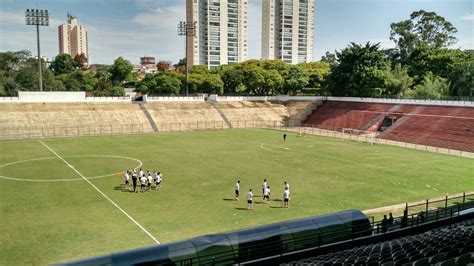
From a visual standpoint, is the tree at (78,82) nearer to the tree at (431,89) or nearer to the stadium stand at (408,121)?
the stadium stand at (408,121)

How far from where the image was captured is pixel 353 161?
→ 3950cm

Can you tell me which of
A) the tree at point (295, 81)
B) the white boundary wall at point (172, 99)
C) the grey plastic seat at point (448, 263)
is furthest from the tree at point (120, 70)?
the grey plastic seat at point (448, 263)

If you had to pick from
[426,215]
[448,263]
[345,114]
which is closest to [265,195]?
[426,215]

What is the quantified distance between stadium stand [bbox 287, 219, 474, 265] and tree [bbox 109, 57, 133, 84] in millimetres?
100622

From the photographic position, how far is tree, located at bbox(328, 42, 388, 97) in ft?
247

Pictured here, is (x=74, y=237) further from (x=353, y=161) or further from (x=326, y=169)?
(x=353, y=161)

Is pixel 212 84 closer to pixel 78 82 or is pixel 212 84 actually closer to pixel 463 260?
pixel 78 82

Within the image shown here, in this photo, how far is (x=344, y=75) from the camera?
3073 inches

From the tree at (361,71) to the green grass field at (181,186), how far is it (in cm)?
2838

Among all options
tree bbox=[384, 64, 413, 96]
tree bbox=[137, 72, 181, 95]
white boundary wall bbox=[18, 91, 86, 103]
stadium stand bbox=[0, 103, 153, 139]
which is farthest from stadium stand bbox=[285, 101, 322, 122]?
white boundary wall bbox=[18, 91, 86, 103]

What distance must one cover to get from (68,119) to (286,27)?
5701 inches

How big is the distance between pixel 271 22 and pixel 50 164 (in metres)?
166

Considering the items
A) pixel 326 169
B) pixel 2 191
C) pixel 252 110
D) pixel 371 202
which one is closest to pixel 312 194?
pixel 371 202

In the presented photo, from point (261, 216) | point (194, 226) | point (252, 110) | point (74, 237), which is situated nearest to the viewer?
point (74, 237)
